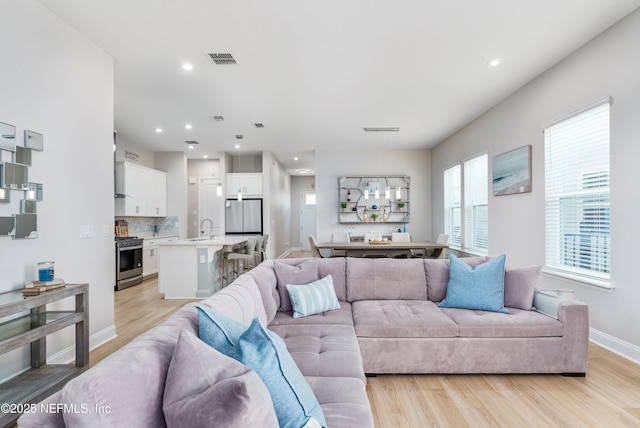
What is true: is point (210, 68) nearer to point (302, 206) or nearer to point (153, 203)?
point (153, 203)

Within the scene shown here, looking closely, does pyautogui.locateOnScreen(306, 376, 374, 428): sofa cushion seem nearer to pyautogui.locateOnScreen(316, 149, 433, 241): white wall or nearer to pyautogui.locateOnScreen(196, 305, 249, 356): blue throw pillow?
pyautogui.locateOnScreen(196, 305, 249, 356): blue throw pillow


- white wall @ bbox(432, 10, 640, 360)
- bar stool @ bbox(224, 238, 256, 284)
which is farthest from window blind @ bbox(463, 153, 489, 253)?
bar stool @ bbox(224, 238, 256, 284)

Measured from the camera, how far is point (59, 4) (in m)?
2.47

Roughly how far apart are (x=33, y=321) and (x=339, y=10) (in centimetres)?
320

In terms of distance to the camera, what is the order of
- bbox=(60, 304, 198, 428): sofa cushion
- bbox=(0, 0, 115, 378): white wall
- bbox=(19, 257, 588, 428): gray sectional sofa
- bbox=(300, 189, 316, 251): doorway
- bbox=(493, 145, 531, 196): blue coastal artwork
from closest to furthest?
bbox=(60, 304, 198, 428): sofa cushion, bbox=(19, 257, 588, 428): gray sectional sofa, bbox=(0, 0, 115, 378): white wall, bbox=(493, 145, 531, 196): blue coastal artwork, bbox=(300, 189, 316, 251): doorway

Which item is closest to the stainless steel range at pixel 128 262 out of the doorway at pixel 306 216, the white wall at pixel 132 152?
the white wall at pixel 132 152

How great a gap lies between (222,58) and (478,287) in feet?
10.7

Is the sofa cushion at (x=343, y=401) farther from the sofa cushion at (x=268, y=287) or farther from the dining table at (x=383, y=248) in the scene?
the dining table at (x=383, y=248)

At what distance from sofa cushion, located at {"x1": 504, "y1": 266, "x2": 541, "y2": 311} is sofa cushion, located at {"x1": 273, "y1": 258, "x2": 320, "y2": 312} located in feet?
5.47

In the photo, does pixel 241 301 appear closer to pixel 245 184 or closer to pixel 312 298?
pixel 312 298

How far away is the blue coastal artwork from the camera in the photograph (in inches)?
156

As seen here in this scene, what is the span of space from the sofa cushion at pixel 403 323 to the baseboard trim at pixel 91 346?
248 centimetres

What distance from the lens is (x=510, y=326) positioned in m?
2.39

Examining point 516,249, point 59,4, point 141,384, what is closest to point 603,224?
point 516,249
